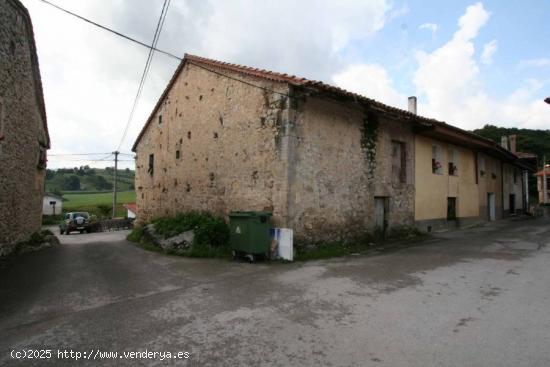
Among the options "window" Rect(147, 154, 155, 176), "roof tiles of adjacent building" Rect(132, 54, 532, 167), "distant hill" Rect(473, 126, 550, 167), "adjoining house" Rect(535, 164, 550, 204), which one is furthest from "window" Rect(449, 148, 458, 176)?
"adjoining house" Rect(535, 164, 550, 204)

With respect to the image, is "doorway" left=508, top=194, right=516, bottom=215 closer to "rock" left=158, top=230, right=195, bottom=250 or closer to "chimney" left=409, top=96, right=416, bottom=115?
"chimney" left=409, top=96, right=416, bottom=115

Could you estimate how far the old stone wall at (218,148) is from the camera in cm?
884

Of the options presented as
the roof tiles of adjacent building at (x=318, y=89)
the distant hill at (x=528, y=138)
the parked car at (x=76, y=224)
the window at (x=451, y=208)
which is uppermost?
the distant hill at (x=528, y=138)

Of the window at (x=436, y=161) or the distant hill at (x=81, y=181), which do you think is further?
the distant hill at (x=81, y=181)

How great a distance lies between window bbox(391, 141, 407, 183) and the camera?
11.7 meters

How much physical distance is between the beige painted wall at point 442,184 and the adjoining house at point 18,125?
13.3 m

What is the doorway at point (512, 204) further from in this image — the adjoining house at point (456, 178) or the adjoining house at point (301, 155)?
the adjoining house at point (301, 155)

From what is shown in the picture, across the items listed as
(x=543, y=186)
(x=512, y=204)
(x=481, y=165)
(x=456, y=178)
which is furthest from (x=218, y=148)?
(x=543, y=186)

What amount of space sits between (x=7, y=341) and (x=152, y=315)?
4.94 feet

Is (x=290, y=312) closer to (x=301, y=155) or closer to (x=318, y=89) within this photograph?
(x=301, y=155)

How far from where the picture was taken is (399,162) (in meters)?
12.0

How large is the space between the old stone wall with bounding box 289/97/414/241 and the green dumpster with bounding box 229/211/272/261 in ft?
2.61

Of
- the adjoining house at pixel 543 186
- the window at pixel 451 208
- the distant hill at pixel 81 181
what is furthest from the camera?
the distant hill at pixel 81 181

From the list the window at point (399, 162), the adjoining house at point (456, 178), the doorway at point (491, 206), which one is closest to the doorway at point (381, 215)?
the window at point (399, 162)
